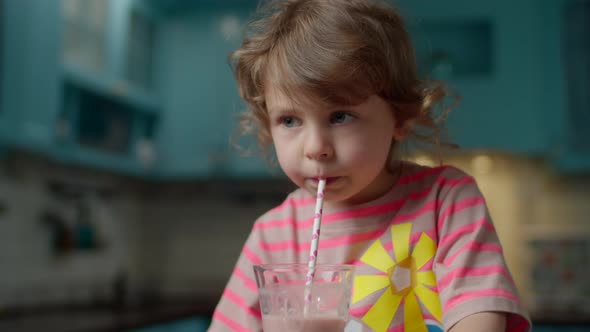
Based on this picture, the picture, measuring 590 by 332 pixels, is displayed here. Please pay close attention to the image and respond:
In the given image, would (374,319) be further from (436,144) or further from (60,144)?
(60,144)

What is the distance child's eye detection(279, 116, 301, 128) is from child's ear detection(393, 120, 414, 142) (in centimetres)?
16

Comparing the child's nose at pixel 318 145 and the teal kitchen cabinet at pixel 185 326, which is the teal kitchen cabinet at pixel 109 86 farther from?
the child's nose at pixel 318 145

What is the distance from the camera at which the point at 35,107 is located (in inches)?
98.3

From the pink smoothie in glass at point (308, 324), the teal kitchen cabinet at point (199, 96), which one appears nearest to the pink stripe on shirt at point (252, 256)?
the pink smoothie in glass at point (308, 324)

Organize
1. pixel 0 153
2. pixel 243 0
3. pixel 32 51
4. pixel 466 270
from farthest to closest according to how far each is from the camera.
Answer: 1. pixel 243 0
2. pixel 0 153
3. pixel 32 51
4. pixel 466 270

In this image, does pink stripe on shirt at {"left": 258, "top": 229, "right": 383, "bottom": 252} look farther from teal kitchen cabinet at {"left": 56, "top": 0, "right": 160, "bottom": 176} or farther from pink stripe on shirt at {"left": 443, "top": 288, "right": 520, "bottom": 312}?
teal kitchen cabinet at {"left": 56, "top": 0, "right": 160, "bottom": 176}

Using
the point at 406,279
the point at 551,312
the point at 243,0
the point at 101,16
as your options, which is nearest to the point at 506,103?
the point at 551,312

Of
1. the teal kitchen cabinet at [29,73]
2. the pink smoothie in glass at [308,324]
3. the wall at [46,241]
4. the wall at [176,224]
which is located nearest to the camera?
the pink smoothie in glass at [308,324]

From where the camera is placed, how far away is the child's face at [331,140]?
706mm

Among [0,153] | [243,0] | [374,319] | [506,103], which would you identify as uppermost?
[243,0]

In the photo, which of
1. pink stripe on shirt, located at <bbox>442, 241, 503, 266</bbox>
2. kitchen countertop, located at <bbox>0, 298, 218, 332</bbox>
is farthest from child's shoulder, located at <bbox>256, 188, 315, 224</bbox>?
kitchen countertop, located at <bbox>0, 298, 218, 332</bbox>

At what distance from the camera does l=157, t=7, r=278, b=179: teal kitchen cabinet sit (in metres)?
3.57

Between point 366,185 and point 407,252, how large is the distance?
0.31 ft

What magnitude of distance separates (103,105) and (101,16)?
18.2 inches
